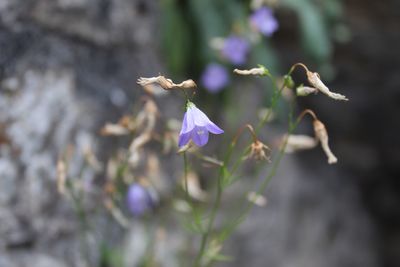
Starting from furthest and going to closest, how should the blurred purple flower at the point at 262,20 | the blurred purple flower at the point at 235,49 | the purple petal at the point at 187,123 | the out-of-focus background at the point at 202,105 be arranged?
the blurred purple flower at the point at 235,49 < the blurred purple flower at the point at 262,20 < the out-of-focus background at the point at 202,105 < the purple petal at the point at 187,123

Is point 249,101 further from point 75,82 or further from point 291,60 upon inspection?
point 75,82

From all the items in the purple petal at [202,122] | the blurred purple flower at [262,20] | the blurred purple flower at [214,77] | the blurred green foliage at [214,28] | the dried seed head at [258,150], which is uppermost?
the purple petal at [202,122]

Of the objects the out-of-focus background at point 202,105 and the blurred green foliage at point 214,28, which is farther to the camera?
the blurred green foliage at point 214,28

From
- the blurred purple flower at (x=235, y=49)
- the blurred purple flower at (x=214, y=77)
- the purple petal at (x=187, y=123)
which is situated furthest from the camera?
the blurred purple flower at (x=214, y=77)

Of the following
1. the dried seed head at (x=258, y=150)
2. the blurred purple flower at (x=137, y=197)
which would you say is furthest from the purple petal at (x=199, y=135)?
the blurred purple flower at (x=137, y=197)

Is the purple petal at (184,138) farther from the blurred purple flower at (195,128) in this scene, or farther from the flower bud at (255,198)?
the flower bud at (255,198)

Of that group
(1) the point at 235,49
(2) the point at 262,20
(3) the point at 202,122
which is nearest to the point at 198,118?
(3) the point at 202,122

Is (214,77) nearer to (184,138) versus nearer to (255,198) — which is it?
(255,198)
